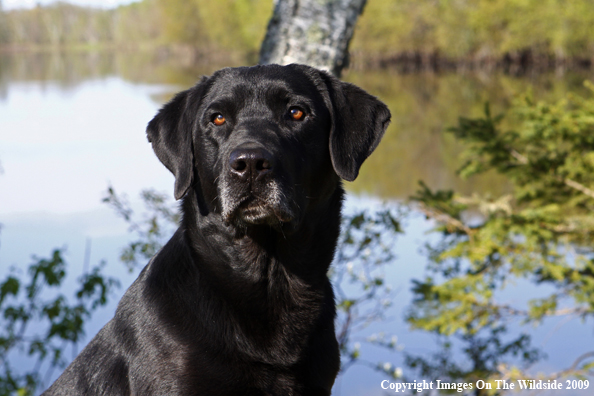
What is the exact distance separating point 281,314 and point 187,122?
0.96 metres

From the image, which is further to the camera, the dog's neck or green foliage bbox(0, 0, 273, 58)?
green foliage bbox(0, 0, 273, 58)

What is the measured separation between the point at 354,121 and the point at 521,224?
3.28 meters

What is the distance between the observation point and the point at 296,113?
8.34ft

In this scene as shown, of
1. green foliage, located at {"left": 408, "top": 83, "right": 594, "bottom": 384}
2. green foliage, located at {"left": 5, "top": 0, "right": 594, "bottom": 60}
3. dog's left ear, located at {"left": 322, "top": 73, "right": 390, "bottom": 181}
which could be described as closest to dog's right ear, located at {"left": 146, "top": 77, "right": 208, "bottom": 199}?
dog's left ear, located at {"left": 322, "top": 73, "right": 390, "bottom": 181}

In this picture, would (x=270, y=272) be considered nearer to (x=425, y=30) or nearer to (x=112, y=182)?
(x=112, y=182)

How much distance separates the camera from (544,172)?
5.52 meters

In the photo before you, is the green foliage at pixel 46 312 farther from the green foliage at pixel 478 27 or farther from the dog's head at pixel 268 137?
the green foliage at pixel 478 27

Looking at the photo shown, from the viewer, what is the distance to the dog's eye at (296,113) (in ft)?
8.33

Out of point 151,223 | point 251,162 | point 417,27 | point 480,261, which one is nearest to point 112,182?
point 151,223

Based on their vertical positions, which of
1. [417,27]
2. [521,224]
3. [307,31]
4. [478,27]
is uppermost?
[307,31]

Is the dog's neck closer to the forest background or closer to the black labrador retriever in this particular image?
the black labrador retriever

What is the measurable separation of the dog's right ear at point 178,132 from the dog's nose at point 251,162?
15.5 inches

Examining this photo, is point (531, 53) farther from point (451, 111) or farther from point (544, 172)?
point (544, 172)

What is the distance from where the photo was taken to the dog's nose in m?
2.14
